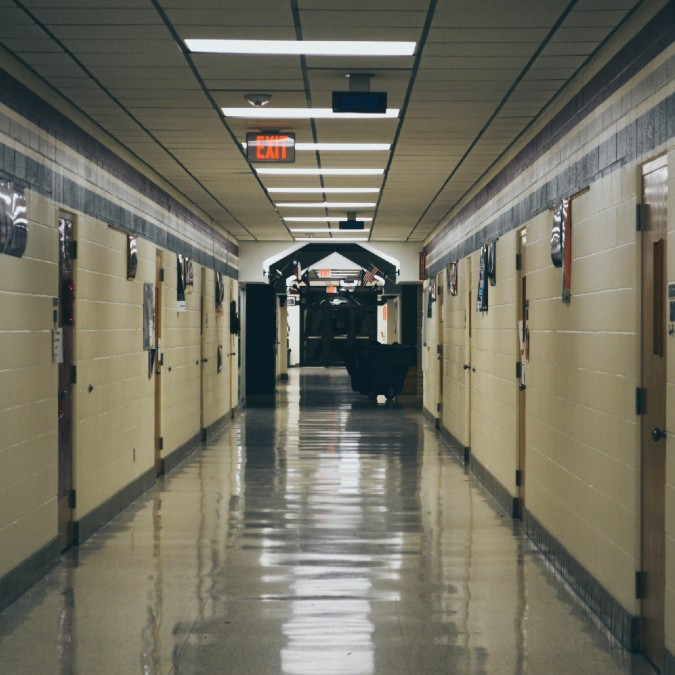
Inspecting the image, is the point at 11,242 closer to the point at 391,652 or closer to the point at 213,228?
the point at 391,652

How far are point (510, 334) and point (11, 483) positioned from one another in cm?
393

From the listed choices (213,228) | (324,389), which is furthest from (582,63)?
(324,389)

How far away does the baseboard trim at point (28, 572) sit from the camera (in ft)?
15.5

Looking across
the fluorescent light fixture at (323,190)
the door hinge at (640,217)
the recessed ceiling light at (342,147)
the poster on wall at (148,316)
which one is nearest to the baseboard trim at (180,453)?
the poster on wall at (148,316)

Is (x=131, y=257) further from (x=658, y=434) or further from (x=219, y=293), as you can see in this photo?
(x=219, y=293)

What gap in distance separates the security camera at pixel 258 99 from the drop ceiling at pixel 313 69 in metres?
0.04

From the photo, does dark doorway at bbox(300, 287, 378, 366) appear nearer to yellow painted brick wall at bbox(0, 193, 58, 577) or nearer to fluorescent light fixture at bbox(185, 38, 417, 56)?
yellow painted brick wall at bbox(0, 193, 58, 577)

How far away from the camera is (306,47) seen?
4715mm

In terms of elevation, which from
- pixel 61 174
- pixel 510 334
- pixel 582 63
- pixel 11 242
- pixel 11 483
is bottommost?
pixel 11 483

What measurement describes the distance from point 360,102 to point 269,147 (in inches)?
54.1

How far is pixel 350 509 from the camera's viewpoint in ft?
24.0

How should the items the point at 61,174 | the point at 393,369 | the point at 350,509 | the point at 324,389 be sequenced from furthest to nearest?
the point at 324,389 → the point at 393,369 → the point at 350,509 → the point at 61,174

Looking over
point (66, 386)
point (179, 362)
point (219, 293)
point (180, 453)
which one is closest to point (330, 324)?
point (219, 293)

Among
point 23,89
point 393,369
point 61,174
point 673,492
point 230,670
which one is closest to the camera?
point 673,492
